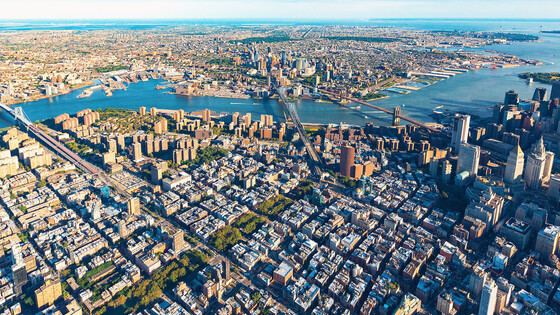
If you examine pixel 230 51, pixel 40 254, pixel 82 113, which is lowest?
pixel 40 254

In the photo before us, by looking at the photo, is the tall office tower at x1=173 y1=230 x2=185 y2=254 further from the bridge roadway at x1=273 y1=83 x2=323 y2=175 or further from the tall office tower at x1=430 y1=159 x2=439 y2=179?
the tall office tower at x1=430 y1=159 x2=439 y2=179

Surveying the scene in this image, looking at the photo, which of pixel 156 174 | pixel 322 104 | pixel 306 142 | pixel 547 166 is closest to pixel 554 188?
pixel 547 166

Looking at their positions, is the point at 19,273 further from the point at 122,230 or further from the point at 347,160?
the point at 347,160

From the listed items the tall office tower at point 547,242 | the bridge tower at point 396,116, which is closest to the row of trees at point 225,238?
the tall office tower at point 547,242

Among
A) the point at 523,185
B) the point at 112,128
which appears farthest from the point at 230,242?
the point at 112,128

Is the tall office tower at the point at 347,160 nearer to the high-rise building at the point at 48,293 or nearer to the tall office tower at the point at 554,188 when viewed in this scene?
the tall office tower at the point at 554,188

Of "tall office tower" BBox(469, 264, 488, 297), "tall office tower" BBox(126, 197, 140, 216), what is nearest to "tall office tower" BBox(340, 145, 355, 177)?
"tall office tower" BBox(469, 264, 488, 297)

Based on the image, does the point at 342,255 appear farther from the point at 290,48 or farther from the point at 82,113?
the point at 290,48
